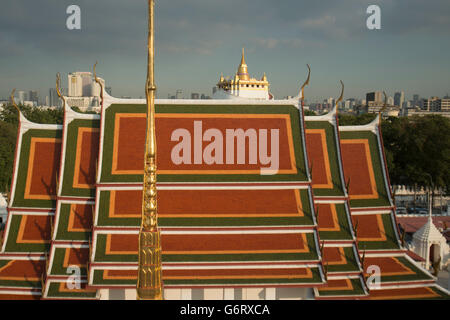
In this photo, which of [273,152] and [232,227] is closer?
[232,227]

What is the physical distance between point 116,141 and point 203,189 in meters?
5.34

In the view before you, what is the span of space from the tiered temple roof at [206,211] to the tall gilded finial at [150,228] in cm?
1165

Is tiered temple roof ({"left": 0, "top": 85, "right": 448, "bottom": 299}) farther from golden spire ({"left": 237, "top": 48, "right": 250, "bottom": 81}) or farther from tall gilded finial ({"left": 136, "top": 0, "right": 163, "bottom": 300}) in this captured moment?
golden spire ({"left": 237, "top": 48, "right": 250, "bottom": 81})

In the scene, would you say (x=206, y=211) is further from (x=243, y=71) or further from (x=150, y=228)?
(x=243, y=71)

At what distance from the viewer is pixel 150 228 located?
6.34m

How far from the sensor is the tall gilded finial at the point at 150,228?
245 inches

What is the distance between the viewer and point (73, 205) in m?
20.0

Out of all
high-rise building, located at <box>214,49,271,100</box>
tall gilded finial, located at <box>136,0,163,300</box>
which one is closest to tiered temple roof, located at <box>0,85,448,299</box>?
tall gilded finial, located at <box>136,0,163,300</box>

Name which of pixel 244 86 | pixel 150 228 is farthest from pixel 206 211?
pixel 244 86

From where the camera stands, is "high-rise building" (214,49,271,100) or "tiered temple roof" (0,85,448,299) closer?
"tiered temple roof" (0,85,448,299)

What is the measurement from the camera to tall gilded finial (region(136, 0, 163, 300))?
6.23 metres

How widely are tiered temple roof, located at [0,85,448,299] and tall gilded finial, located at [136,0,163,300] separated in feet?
38.2
